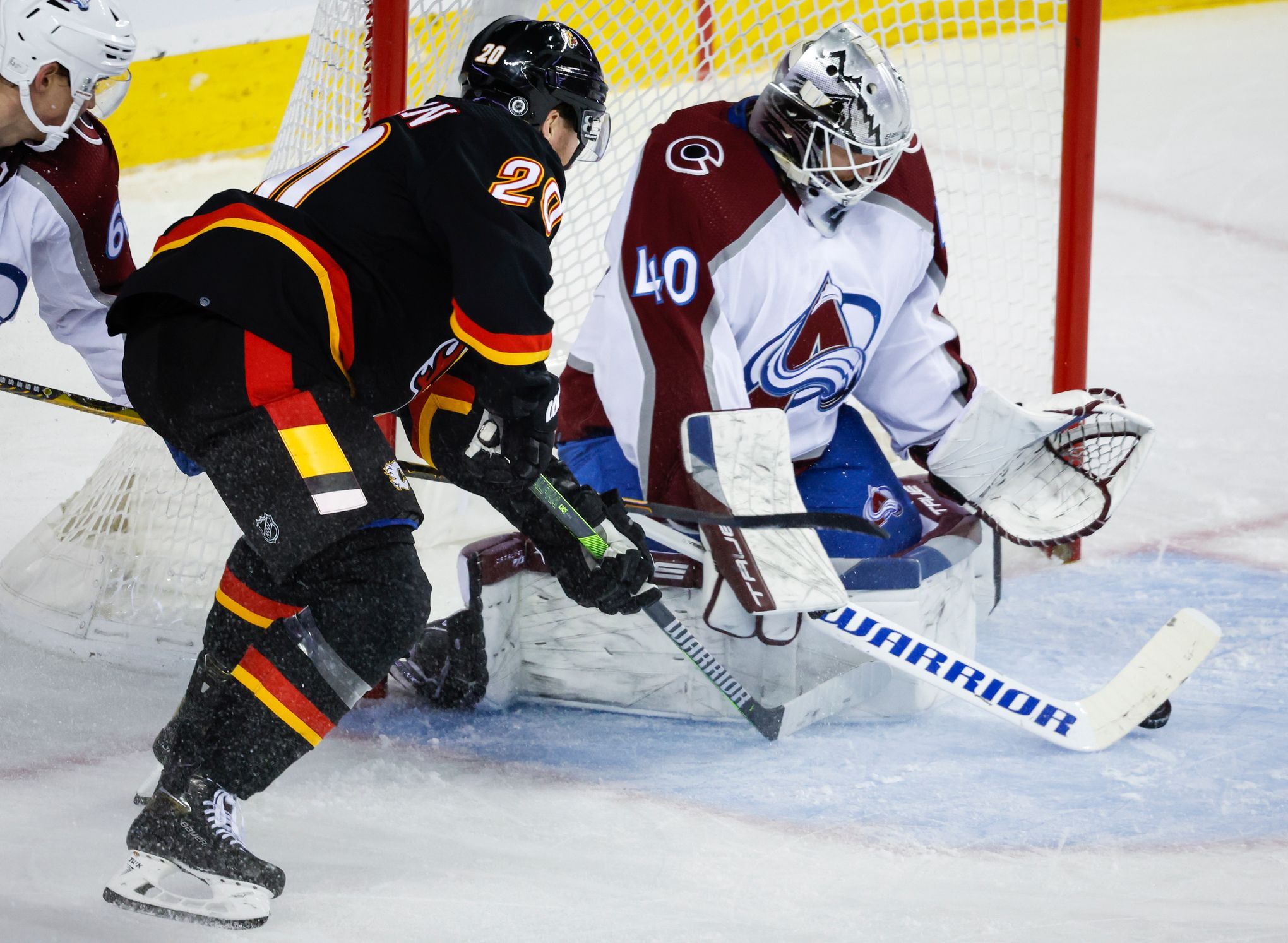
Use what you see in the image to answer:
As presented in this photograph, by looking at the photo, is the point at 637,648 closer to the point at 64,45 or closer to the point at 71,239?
the point at 71,239

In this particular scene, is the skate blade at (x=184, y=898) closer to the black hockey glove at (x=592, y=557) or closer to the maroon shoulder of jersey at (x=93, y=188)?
the black hockey glove at (x=592, y=557)

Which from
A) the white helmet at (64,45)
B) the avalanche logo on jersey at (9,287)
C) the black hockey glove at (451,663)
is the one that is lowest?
the black hockey glove at (451,663)

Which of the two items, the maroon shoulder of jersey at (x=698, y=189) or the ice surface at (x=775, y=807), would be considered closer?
the ice surface at (x=775, y=807)

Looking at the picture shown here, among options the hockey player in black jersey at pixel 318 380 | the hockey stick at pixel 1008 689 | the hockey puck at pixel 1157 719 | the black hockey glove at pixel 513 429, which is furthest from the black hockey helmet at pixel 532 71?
the hockey puck at pixel 1157 719

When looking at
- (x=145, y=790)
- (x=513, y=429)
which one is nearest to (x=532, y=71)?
(x=513, y=429)

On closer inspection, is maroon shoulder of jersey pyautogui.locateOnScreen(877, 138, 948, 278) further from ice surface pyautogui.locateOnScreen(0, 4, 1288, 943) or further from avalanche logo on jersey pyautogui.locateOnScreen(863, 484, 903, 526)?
ice surface pyautogui.locateOnScreen(0, 4, 1288, 943)

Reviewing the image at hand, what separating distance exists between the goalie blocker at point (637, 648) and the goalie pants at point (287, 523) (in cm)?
56

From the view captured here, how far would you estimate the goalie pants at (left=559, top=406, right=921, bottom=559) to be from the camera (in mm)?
2168

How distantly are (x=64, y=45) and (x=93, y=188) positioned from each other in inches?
8.7

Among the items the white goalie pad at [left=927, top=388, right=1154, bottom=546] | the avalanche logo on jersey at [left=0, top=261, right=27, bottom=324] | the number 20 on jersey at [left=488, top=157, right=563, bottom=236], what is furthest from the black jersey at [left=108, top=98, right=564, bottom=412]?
the white goalie pad at [left=927, top=388, right=1154, bottom=546]

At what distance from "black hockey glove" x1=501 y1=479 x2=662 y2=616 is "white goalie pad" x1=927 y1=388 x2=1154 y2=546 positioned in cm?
70

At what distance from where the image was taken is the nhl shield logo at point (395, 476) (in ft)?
4.88

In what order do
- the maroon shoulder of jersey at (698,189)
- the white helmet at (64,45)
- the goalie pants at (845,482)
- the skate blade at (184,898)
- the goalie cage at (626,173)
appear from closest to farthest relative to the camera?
the skate blade at (184,898), the white helmet at (64,45), the maroon shoulder of jersey at (698,189), the goalie pants at (845,482), the goalie cage at (626,173)

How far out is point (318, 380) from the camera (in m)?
1.48
